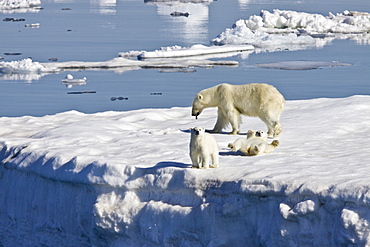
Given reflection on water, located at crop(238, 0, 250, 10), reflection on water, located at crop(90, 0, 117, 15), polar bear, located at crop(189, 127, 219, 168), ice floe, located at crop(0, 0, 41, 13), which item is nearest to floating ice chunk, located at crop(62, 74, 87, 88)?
polar bear, located at crop(189, 127, 219, 168)

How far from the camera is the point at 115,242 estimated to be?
8.07 m

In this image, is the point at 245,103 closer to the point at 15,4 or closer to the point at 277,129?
the point at 277,129

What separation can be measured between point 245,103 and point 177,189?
3.25m

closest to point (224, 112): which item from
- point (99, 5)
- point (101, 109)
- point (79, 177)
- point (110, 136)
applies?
point (110, 136)

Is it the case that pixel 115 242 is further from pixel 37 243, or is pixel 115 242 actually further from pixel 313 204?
pixel 313 204

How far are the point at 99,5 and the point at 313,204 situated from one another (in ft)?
184

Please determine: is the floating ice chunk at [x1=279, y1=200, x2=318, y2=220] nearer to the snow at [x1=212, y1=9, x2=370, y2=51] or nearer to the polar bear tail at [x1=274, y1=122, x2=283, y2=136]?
the polar bear tail at [x1=274, y1=122, x2=283, y2=136]

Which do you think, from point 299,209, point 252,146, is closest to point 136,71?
point 252,146

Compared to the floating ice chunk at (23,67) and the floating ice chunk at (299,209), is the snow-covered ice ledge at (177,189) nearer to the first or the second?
the floating ice chunk at (299,209)

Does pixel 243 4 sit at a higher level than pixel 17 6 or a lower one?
lower

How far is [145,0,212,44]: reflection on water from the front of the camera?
35.7 m

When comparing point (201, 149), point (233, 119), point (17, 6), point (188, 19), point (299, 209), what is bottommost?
point (17, 6)

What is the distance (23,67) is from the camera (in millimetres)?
23641

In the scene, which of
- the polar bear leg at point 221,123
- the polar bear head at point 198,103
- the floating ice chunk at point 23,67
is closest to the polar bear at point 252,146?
the polar bear leg at point 221,123
